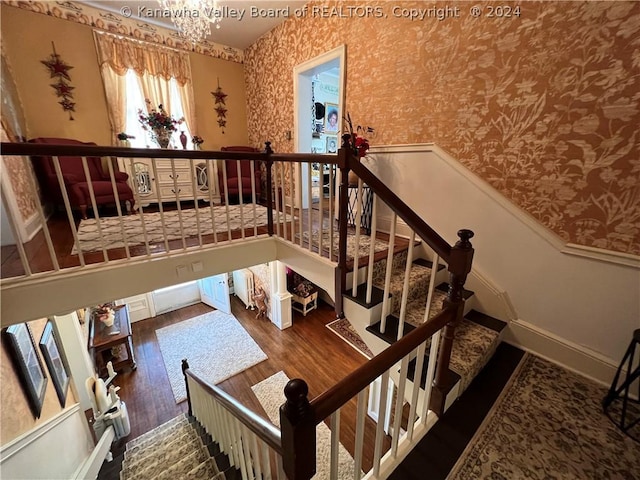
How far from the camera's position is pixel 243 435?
1653 mm

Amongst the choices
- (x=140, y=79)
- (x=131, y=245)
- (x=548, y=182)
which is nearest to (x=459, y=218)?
(x=548, y=182)

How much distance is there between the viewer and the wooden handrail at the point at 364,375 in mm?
794

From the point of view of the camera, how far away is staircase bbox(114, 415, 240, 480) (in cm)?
226

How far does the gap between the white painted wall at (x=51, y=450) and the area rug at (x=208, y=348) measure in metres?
1.24

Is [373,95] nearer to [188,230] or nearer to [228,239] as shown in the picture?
[228,239]

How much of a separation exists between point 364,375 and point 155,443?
11.1 ft

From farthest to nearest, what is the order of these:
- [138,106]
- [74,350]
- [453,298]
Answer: [138,106], [74,350], [453,298]

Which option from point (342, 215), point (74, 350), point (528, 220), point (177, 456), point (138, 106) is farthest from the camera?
point (138, 106)

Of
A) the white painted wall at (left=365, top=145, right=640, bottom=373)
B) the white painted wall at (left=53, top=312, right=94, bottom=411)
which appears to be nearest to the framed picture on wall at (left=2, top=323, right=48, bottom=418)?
the white painted wall at (left=53, top=312, right=94, bottom=411)

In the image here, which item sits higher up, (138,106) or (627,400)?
(138,106)

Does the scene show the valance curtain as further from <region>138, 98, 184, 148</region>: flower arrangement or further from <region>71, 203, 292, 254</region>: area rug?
<region>71, 203, 292, 254</region>: area rug

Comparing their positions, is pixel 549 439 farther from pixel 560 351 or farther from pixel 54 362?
pixel 54 362

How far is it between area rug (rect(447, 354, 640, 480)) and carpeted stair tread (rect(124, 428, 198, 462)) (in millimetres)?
2987

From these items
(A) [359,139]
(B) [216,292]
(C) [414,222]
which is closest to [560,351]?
(C) [414,222]
